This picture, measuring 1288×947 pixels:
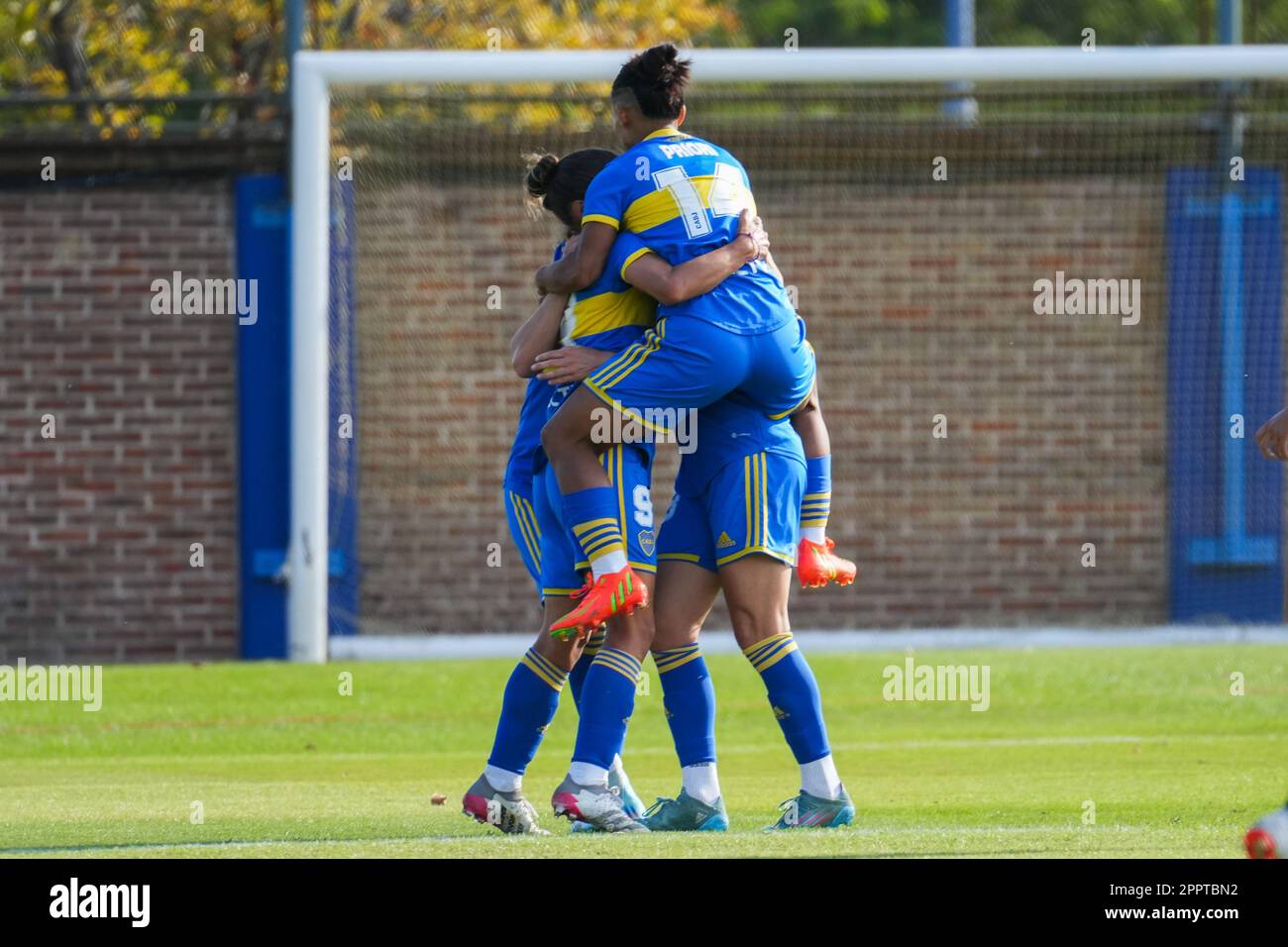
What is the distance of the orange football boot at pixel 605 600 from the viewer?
5402mm

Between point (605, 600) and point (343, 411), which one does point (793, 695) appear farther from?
point (343, 411)

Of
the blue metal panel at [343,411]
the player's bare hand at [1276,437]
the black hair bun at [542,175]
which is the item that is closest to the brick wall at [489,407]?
the blue metal panel at [343,411]

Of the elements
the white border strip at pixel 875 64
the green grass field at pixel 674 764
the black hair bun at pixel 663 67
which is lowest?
the green grass field at pixel 674 764

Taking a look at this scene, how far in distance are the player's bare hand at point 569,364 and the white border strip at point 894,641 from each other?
6554mm

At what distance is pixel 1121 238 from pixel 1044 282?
63 centimetres

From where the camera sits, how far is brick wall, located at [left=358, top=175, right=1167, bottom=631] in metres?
13.6

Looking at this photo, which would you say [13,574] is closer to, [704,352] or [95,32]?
[95,32]

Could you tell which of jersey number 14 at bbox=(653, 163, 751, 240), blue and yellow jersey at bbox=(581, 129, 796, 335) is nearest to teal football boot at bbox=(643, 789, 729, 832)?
blue and yellow jersey at bbox=(581, 129, 796, 335)

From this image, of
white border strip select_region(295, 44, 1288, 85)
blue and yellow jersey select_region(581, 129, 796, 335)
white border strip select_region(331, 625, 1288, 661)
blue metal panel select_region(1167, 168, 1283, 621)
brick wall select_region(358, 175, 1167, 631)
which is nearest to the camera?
blue and yellow jersey select_region(581, 129, 796, 335)

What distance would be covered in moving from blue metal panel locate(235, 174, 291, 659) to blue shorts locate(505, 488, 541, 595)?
7.51m

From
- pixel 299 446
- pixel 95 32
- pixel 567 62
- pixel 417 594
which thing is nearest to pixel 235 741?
pixel 299 446

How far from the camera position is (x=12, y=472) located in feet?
43.7

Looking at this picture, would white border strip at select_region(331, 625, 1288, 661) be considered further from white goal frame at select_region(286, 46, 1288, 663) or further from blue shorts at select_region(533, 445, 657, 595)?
blue shorts at select_region(533, 445, 657, 595)

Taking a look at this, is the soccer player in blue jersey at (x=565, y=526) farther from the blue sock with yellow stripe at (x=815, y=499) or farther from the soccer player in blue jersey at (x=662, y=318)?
the blue sock with yellow stripe at (x=815, y=499)
